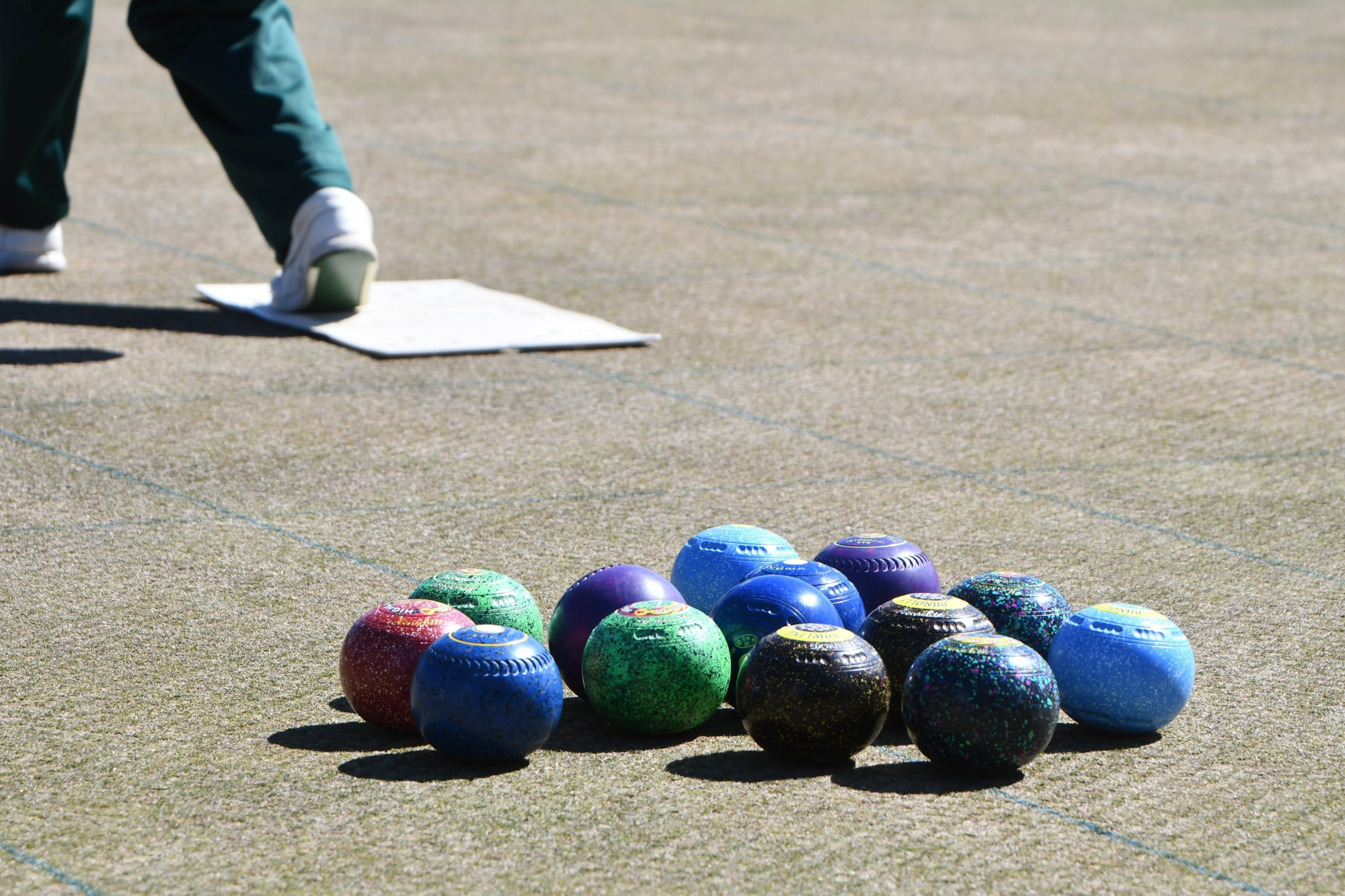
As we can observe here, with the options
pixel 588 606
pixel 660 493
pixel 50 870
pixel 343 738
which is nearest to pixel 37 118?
pixel 660 493

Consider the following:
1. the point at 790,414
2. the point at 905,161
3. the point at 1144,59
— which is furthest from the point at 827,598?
the point at 1144,59

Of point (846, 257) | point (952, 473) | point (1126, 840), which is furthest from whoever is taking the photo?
point (846, 257)

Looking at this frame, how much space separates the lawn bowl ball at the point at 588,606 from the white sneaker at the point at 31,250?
4.85 metres

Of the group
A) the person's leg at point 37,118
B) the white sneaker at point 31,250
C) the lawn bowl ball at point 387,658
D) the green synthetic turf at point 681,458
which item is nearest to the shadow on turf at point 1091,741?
the green synthetic turf at point 681,458

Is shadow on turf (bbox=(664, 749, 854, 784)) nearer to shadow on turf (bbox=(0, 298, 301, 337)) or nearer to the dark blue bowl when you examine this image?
the dark blue bowl

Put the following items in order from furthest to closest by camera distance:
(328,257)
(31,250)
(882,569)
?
(31,250)
(328,257)
(882,569)

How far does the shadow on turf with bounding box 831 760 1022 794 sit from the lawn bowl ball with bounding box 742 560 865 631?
46 cm

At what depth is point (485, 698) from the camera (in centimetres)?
354

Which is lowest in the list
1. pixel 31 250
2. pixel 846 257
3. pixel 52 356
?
pixel 52 356

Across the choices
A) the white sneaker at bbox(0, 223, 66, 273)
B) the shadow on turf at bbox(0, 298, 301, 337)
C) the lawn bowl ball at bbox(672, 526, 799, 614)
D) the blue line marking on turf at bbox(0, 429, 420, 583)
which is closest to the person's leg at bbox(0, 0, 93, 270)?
the white sneaker at bbox(0, 223, 66, 273)

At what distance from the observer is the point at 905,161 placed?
36.2ft

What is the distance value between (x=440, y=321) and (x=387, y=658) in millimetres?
3817

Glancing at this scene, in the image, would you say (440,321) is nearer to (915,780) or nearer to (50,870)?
(915,780)

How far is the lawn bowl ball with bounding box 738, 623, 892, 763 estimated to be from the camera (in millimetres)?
3609
